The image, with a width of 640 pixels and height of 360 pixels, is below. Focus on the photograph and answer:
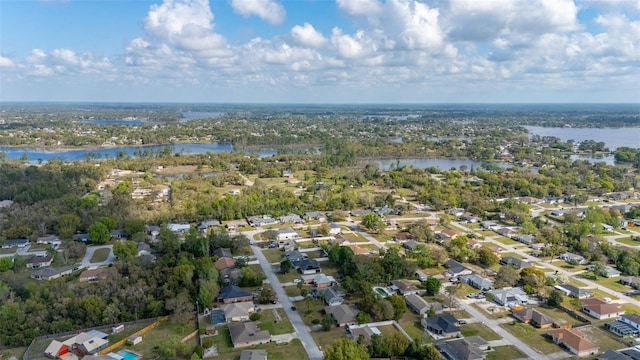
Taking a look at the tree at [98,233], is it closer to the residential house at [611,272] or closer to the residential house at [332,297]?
the residential house at [332,297]

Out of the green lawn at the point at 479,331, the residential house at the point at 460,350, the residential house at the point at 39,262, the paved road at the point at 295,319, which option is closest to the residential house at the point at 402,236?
the paved road at the point at 295,319

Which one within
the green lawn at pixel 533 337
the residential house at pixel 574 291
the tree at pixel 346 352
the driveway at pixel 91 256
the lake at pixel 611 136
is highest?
the lake at pixel 611 136

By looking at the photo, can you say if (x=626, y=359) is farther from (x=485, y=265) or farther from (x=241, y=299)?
(x=241, y=299)

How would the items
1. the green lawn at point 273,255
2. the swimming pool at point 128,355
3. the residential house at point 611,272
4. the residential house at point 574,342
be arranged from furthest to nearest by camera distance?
the green lawn at point 273,255, the residential house at point 611,272, the residential house at point 574,342, the swimming pool at point 128,355

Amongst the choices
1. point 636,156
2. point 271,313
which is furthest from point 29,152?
point 636,156

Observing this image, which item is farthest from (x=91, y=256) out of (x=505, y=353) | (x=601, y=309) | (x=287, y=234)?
(x=601, y=309)

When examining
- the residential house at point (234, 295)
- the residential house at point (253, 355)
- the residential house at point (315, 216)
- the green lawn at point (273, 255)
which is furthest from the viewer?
the residential house at point (315, 216)
